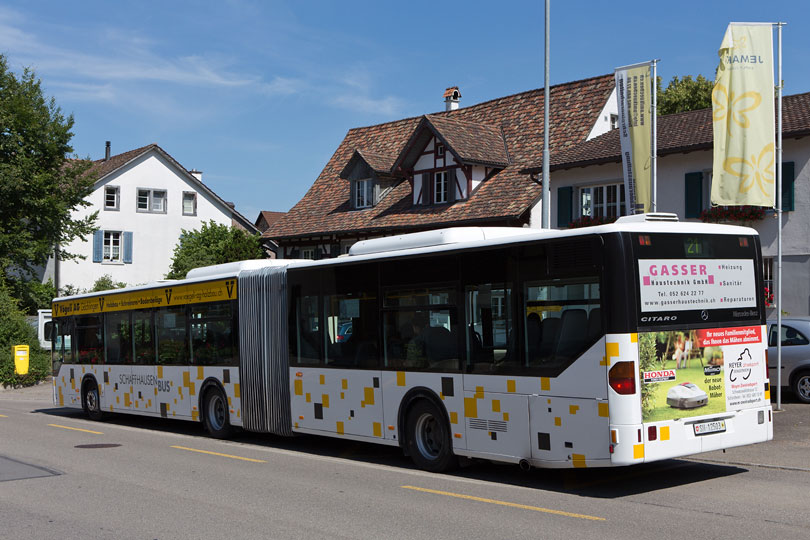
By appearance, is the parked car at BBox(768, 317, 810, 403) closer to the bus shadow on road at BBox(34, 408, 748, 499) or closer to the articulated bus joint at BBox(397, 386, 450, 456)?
the bus shadow on road at BBox(34, 408, 748, 499)

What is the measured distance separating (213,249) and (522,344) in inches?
1537

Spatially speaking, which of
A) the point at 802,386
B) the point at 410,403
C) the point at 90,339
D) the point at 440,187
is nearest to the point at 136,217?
the point at 440,187

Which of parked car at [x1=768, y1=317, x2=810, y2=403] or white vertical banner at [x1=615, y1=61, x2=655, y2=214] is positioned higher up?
white vertical banner at [x1=615, y1=61, x2=655, y2=214]

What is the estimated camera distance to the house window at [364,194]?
37438mm

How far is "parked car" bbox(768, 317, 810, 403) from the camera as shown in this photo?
18.0 meters

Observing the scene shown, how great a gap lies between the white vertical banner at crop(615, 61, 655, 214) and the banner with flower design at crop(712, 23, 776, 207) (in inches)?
117

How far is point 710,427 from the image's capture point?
9.80 meters

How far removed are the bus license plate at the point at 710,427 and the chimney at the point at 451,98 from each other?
114 feet

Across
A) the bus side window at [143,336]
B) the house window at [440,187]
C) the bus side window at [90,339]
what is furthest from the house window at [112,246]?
the bus side window at [143,336]

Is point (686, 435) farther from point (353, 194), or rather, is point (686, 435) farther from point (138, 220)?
point (138, 220)

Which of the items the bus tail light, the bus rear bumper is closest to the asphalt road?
the bus rear bumper

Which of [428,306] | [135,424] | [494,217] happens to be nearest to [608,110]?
[494,217]

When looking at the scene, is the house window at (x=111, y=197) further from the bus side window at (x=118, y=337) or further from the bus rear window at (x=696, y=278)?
the bus rear window at (x=696, y=278)

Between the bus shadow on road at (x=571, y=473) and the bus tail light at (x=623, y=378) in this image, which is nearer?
the bus tail light at (x=623, y=378)
